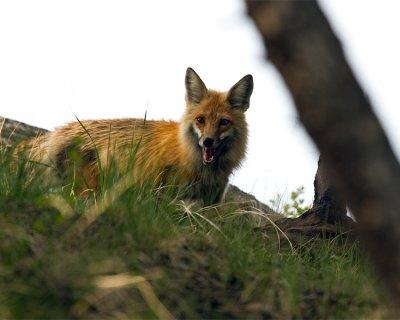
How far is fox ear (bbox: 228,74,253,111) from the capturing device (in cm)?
1133

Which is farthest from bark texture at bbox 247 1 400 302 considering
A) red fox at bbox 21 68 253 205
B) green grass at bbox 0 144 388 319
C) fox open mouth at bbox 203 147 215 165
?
fox open mouth at bbox 203 147 215 165

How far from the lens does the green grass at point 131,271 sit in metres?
4.14

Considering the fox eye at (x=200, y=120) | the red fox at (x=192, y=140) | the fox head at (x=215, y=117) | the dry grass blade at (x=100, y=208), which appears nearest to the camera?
the dry grass blade at (x=100, y=208)

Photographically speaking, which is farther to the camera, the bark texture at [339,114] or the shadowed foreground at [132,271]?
the shadowed foreground at [132,271]

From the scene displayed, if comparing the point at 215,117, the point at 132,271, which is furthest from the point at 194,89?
the point at 132,271

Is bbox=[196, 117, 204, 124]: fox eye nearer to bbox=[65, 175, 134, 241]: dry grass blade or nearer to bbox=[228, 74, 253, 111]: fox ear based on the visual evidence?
bbox=[228, 74, 253, 111]: fox ear

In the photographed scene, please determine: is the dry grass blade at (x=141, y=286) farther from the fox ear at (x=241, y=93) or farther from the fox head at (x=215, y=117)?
the fox ear at (x=241, y=93)

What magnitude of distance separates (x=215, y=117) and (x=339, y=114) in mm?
7472

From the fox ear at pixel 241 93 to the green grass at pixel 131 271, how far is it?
5.47 metres

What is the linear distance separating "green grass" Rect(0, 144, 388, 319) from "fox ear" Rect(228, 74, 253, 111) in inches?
215

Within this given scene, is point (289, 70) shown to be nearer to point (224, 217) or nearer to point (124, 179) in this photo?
point (124, 179)

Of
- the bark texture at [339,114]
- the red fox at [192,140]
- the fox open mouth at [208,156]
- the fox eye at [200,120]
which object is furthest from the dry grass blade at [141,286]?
the fox eye at [200,120]

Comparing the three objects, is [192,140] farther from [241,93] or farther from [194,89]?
[241,93]

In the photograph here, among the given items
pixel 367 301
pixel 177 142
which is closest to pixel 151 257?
pixel 367 301
